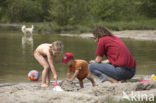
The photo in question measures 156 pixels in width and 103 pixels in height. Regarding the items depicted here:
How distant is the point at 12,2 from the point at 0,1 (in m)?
5.05

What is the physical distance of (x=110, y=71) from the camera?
6383mm

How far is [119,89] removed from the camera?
5.52m

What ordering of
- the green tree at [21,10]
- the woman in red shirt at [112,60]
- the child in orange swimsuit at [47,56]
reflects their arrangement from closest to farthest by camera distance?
the woman in red shirt at [112,60] < the child in orange swimsuit at [47,56] < the green tree at [21,10]

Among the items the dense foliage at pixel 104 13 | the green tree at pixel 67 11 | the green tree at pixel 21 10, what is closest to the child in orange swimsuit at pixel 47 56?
the dense foliage at pixel 104 13

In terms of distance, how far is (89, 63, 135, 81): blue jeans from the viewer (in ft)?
20.8

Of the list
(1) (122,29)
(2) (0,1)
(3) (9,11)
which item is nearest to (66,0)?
(1) (122,29)

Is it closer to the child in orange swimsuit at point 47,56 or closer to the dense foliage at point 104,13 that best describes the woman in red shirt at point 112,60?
the child in orange swimsuit at point 47,56

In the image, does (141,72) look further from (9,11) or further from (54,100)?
(9,11)

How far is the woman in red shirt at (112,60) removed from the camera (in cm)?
629

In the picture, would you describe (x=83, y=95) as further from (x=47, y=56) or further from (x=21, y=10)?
(x=21, y=10)

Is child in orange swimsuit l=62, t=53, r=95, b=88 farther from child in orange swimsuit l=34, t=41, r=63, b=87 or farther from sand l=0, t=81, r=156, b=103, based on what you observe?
sand l=0, t=81, r=156, b=103

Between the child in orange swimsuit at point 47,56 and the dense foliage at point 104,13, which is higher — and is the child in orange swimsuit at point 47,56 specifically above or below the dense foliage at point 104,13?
below

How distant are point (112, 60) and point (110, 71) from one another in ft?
0.79

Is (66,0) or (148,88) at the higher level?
(66,0)
